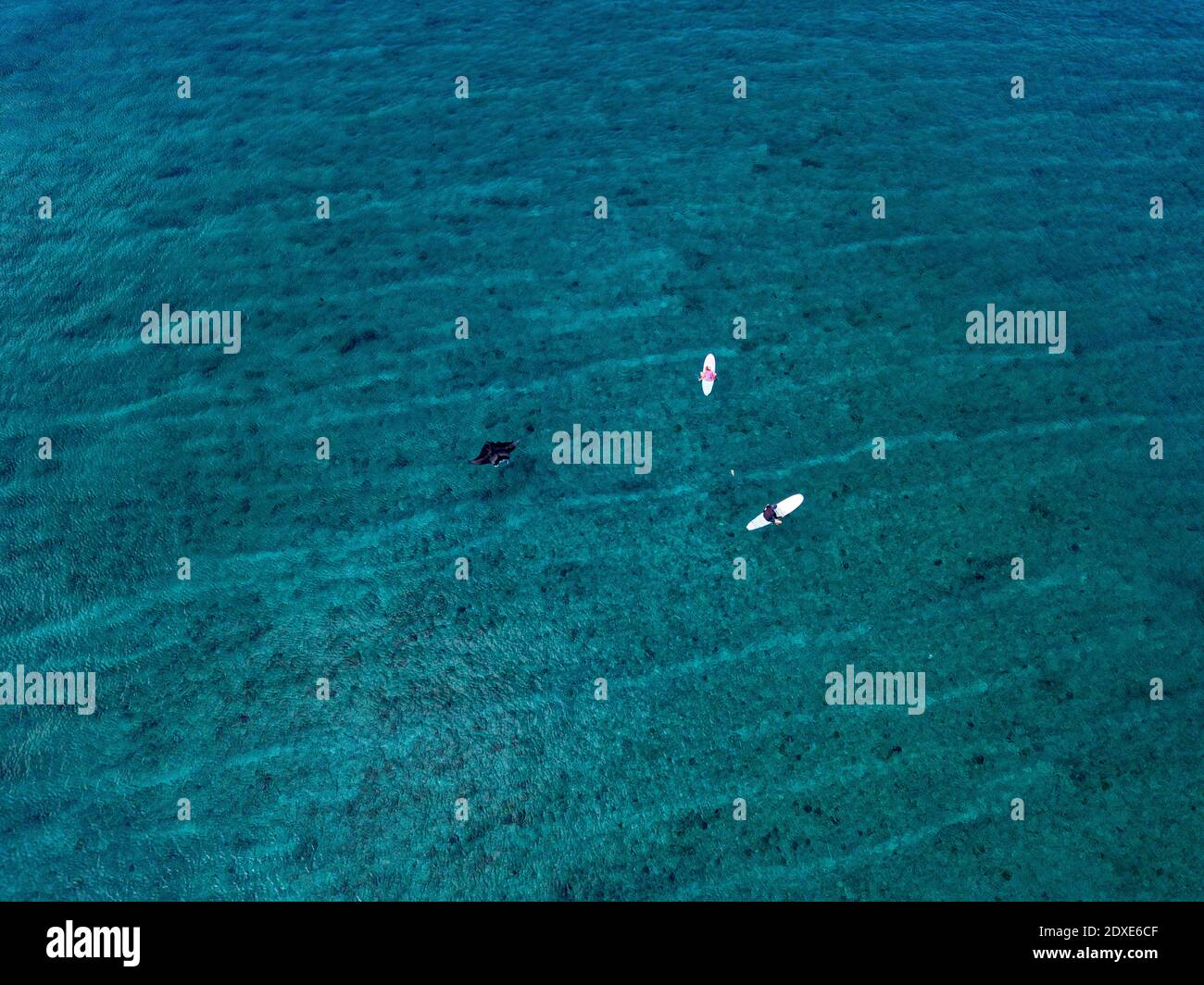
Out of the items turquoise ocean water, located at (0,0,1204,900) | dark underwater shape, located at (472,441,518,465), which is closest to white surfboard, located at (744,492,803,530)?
turquoise ocean water, located at (0,0,1204,900)

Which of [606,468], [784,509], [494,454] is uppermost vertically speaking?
[494,454]

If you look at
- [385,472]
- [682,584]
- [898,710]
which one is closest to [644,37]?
[385,472]

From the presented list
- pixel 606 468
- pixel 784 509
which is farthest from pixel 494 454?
pixel 784 509

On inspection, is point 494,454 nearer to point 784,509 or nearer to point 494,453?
point 494,453

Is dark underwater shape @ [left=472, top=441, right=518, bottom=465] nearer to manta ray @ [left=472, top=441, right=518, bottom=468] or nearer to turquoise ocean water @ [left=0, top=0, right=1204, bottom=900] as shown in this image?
manta ray @ [left=472, top=441, right=518, bottom=468]

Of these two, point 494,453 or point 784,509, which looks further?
point 494,453

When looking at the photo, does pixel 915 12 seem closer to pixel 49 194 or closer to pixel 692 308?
pixel 692 308
